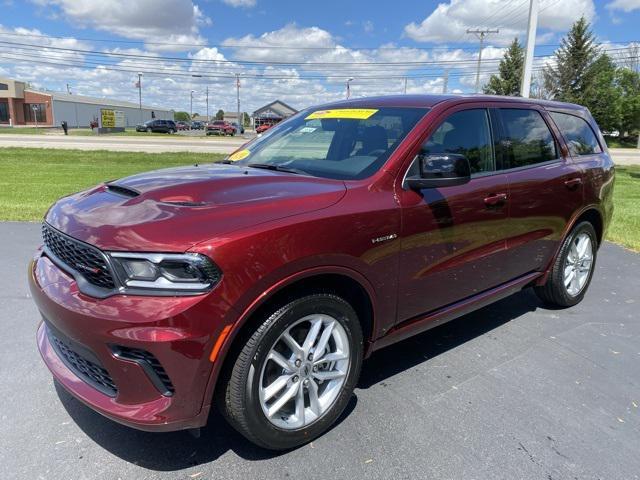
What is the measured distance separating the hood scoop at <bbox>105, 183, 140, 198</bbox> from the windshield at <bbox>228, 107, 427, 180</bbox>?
0.97 m

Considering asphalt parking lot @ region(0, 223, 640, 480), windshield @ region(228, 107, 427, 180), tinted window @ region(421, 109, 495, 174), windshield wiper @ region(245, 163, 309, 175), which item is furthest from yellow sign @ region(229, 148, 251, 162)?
asphalt parking lot @ region(0, 223, 640, 480)

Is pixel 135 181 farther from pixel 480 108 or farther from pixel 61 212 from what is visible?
pixel 480 108

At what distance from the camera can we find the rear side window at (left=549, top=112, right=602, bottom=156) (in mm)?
4605

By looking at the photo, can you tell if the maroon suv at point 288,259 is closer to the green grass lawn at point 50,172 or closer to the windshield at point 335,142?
the windshield at point 335,142

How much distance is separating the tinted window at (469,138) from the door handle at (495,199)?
20 cm

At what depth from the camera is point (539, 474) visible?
8.48ft

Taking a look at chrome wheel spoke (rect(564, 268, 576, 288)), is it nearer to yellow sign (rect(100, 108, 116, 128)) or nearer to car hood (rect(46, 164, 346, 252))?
car hood (rect(46, 164, 346, 252))

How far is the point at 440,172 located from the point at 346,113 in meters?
1.13

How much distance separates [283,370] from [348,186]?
1.05 m

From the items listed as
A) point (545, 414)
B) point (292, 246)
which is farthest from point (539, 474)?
point (292, 246)

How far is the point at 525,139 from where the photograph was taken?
13.4 ft

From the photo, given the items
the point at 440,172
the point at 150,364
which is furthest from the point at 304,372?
the point at 440,172

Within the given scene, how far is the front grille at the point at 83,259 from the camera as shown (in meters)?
2.28

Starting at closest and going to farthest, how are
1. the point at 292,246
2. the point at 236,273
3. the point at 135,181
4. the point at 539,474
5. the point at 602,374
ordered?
the point at 236,273 → the point at 292,246 → the point at 539,474 → the point at 135,181 → the point at 602,374
